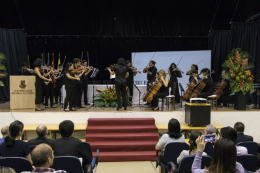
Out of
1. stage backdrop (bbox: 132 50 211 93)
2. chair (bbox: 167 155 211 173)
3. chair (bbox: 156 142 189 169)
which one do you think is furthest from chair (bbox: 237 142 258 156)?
stage backdrop (bbox: 132 50 211 93)

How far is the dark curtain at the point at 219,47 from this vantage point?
1024 cm

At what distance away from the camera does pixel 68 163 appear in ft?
8.74

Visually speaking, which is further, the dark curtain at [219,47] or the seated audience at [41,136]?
the dark curtain at [219,47]

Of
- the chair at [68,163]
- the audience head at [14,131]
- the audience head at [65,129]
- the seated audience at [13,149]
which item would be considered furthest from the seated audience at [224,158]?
the audience head at [14,131]

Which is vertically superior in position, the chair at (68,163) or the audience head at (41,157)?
the audience head at (41,157)

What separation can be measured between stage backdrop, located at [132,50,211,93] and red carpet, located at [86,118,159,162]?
4988 millimetres

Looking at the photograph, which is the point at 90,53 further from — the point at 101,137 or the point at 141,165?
the point at 141,165

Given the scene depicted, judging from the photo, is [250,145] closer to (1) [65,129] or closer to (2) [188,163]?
(2) [188,163]

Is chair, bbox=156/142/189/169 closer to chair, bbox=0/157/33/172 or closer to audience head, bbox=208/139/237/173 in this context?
audience head, bbox=208/139/237/173

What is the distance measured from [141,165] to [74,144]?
261 centimetres

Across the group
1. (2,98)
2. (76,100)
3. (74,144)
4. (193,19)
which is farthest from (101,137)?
(193,19)

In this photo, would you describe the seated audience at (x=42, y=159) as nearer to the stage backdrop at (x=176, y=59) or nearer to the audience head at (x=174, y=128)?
the audience head at (x=174, y=128)

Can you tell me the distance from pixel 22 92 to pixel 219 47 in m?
8.35

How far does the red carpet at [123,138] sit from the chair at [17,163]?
2.83 meters
